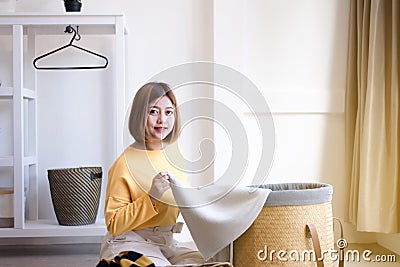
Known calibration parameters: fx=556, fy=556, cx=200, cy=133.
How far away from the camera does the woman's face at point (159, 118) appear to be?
1.68m

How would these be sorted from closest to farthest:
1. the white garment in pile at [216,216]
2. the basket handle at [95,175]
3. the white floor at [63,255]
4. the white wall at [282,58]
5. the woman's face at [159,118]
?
the white garment in pile at [216,216], the woman's face at [159,118], the white floor at [63,255], the basket handle at [95,175], the white wall at [282,58]

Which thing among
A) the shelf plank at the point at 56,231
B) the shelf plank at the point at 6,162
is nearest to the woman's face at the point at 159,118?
the shelf plank at the point at 56,231

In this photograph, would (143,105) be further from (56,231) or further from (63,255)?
(63,255)

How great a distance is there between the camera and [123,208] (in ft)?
5.26

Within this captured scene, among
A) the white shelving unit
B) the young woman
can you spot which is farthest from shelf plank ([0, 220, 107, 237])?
the young woman

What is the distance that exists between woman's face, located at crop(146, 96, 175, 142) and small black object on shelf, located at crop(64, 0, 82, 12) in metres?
1.03

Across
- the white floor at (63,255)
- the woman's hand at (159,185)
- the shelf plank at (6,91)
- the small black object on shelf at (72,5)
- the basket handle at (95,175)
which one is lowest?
the white floor at (63,255)

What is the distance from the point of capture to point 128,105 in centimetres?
272

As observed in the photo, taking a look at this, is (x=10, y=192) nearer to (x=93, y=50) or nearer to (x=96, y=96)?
(x=96, y=96)

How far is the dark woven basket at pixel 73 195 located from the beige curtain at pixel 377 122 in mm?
1236

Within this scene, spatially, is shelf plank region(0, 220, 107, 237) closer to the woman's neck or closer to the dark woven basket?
the dark woven basket

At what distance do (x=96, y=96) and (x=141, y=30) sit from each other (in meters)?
0.40

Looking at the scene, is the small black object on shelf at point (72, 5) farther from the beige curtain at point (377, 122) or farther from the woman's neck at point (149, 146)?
the beige curtain at point (377, 122)

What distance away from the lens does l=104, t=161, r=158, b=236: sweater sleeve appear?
157 cm
